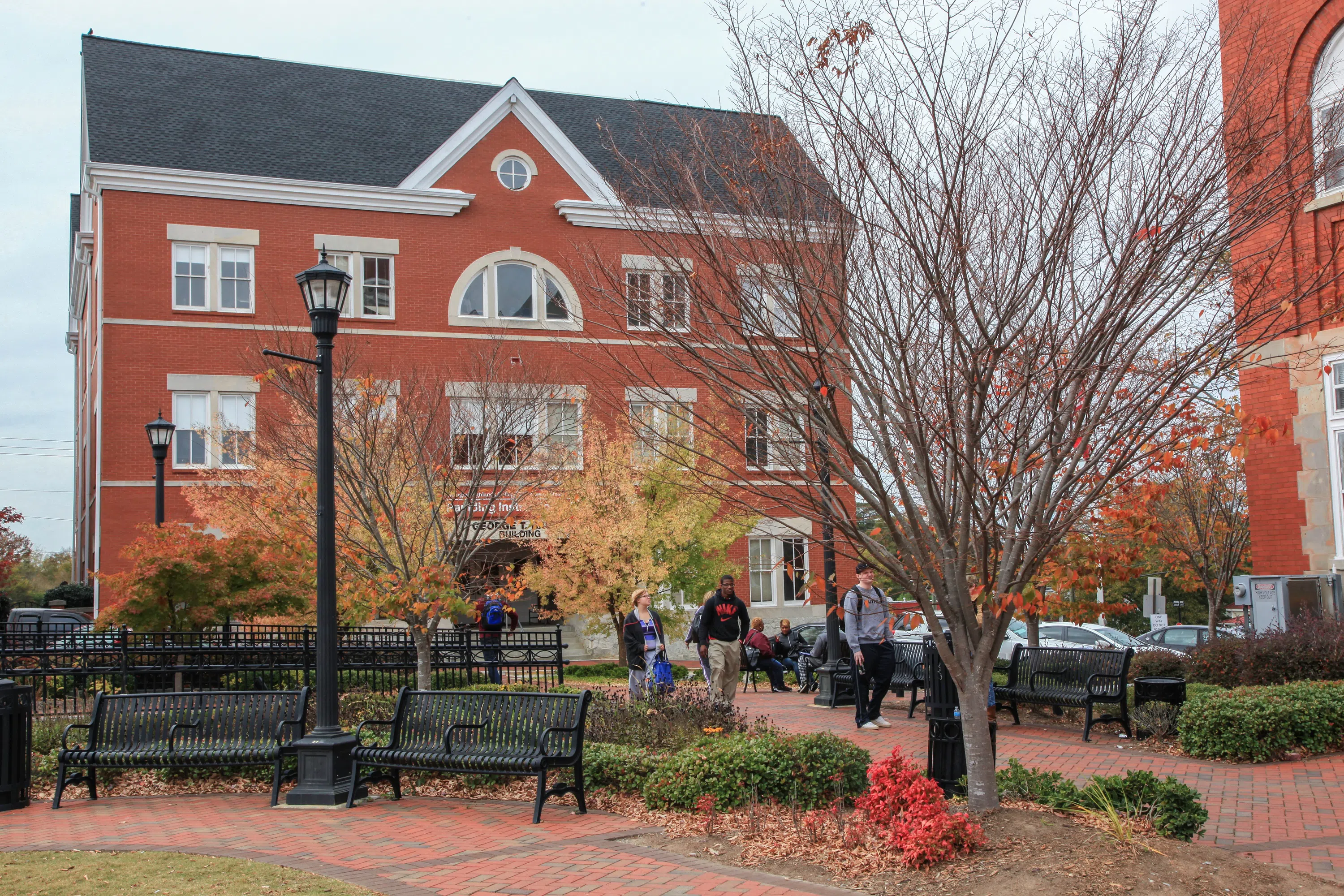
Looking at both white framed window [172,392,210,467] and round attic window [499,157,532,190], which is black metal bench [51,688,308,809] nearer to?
white framed window [172,392,210,467]

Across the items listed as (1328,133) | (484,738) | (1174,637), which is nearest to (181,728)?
(484,738)

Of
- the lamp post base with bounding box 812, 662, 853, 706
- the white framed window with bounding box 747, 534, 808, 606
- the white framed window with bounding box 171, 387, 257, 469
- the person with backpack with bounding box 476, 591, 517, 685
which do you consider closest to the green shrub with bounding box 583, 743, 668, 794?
the lamp post base with bounding box 812, 662, 853, 706

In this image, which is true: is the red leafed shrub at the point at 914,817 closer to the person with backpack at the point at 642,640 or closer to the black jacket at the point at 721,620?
the black jacket at the point at 721,620

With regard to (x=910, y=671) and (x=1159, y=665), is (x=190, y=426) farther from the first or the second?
(x=1159, y=665)

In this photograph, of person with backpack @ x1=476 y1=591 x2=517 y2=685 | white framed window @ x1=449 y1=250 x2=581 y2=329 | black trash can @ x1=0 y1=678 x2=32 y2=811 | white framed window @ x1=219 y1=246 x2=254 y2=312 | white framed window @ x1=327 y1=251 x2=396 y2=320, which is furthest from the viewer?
white framed window @ x1=449 y1=250 x2=581 y2=329

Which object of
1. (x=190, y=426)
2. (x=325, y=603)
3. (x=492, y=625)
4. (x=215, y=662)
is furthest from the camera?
(x=190, y=426)

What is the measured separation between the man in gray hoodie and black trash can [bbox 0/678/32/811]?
25.0 ft

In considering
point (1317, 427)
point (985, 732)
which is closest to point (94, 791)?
point (985, 732)

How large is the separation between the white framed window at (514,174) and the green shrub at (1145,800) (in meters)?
25.7

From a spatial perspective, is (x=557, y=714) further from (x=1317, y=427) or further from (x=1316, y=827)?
(x=1317, y=427)

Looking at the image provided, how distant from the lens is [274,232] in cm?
2788

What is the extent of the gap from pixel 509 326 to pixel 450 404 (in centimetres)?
1042

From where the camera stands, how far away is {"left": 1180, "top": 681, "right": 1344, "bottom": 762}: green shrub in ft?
32.6

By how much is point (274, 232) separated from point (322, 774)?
21438 millimetres
